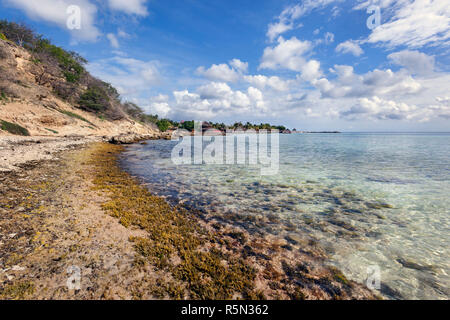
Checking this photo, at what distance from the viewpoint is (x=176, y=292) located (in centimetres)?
310

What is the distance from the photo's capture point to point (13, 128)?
20.6 m

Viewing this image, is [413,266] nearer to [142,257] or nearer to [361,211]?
[361,211]

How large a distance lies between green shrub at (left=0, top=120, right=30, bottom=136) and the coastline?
70.4 ft

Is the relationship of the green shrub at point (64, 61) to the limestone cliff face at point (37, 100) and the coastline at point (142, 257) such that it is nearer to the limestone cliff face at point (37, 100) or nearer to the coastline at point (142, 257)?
the limestone cliff face at point (37, 100)

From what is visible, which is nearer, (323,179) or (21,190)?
(21,190)

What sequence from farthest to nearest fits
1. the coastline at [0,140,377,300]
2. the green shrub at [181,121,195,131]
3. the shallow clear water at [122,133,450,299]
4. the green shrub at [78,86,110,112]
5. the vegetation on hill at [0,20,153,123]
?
the green shrub at [181,121,195,131]
the green shrub at [78,86,110,112]
the vegetation on hill at [0,20,153,123]
the shallow clear water at [122,133,450,299]
the coastline at [0,140,377,300]

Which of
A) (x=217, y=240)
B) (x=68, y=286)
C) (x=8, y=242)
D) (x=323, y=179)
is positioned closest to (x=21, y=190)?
(x=8, y=242)

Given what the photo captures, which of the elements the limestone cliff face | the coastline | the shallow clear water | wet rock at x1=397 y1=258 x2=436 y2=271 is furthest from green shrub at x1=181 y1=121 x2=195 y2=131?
wet rock at x1=397 y1=258 x2=436 y2=271

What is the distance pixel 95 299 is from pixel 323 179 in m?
13.0

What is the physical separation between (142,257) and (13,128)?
28376mm

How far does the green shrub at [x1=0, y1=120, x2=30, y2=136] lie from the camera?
19.8m

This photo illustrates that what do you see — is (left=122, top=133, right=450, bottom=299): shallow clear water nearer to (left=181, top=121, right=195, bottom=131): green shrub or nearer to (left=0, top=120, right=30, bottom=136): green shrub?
(left=0, top=120, right=30, bottom=136): green shrub

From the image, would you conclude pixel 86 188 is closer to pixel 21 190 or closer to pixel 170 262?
pixel 21 190

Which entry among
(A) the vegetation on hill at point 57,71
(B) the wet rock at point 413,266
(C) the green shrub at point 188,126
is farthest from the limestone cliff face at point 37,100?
(C) the green shrub at point 188,126
